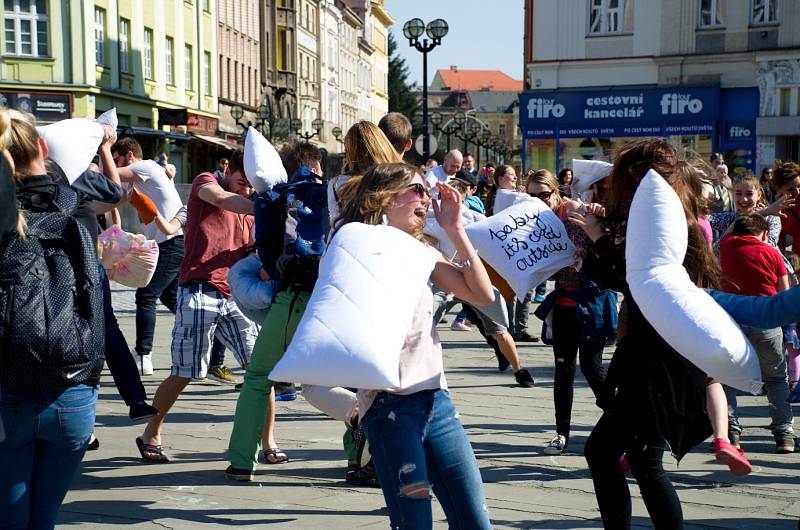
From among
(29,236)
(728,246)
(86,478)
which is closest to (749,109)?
(728,246)

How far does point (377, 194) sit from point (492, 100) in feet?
575

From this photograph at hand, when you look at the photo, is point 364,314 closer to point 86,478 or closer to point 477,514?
point 477,514

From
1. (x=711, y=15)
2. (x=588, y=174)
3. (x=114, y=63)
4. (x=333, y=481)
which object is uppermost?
(x=711, y=15)

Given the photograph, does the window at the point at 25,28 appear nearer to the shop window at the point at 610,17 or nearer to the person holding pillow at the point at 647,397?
the shop window at the point at 610,17

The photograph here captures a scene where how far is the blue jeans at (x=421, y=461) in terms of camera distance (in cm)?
365

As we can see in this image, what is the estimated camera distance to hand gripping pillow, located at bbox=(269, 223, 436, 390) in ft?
11.3

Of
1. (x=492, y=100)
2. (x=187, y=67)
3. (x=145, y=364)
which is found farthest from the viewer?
(x=492, y=100)

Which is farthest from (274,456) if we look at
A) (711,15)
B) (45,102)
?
(45,102)

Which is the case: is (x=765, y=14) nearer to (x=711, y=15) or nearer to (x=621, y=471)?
(x=711, y=15)

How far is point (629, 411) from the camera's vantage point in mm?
4332

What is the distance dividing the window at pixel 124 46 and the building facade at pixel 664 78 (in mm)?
13534

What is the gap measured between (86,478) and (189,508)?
2.89 feet

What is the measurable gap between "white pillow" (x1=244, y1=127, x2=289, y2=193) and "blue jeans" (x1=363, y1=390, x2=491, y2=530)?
2438 millimetres

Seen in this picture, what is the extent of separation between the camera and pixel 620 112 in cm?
3203
